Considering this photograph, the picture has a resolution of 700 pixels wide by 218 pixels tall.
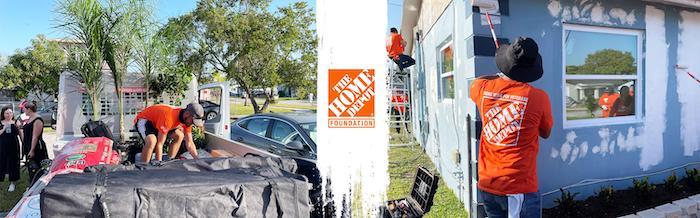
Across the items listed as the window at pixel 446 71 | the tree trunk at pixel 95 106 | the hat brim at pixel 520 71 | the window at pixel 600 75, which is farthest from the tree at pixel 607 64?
the tree trunk at pixel 95 106

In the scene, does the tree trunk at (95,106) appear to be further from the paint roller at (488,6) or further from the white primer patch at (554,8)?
the white primer patch at (554,8)

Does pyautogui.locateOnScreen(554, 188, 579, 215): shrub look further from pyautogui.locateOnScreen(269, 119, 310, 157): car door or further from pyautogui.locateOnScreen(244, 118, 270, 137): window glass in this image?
pyautogui.locateOnScreen(244, 118, 270, 137): window glass

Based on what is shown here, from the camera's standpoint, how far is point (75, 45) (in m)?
6.83

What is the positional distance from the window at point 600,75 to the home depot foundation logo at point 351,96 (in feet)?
9.78

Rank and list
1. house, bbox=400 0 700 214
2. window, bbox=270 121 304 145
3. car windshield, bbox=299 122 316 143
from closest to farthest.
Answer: house, bbox=400 0 700 214 < car windshield, bbox=299 122 316 143 < window, bbox=270 121 304 145

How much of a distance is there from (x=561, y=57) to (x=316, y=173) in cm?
277

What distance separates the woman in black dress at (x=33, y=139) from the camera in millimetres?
5586


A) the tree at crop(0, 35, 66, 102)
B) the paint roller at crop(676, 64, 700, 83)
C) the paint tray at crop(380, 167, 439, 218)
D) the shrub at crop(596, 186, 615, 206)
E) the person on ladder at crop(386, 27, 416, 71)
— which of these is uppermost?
the tree at crop(0, 35, 66, 102)

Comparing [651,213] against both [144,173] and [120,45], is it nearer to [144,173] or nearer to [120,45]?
[144,173]

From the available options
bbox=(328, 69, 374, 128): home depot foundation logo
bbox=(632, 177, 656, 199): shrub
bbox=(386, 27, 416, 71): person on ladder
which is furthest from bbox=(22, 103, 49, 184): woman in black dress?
bbox=(632, 177, 656, 199): shrub

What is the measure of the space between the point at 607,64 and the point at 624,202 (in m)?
1.46

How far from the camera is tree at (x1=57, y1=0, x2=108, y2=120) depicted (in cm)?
635

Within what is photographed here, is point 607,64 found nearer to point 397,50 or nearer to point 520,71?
point 397,50

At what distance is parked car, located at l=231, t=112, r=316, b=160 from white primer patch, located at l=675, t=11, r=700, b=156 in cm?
442
